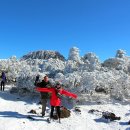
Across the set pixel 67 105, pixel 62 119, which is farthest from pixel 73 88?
pixel 62 119

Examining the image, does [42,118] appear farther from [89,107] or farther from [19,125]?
[89,107]

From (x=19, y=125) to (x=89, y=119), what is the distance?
159 inches

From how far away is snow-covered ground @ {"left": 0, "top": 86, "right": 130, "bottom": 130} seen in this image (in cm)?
1318

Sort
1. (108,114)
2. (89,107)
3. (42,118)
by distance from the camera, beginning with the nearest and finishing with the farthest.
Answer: (42,118)
(108,114)
(89,107)

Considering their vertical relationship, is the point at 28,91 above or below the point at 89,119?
above

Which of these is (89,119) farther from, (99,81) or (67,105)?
(99,81)

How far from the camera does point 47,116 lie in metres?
14.6

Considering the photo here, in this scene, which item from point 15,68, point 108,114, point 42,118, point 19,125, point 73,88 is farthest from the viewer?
point 15,68

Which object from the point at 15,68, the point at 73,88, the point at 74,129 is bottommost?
the point at 74,129

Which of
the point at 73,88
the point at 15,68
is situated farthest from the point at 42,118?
the point at 15,68

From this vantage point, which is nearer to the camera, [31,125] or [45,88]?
[31,125]

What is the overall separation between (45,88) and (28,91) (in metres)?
5.16

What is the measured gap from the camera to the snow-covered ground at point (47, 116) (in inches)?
519

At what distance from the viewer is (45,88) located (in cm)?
1429
